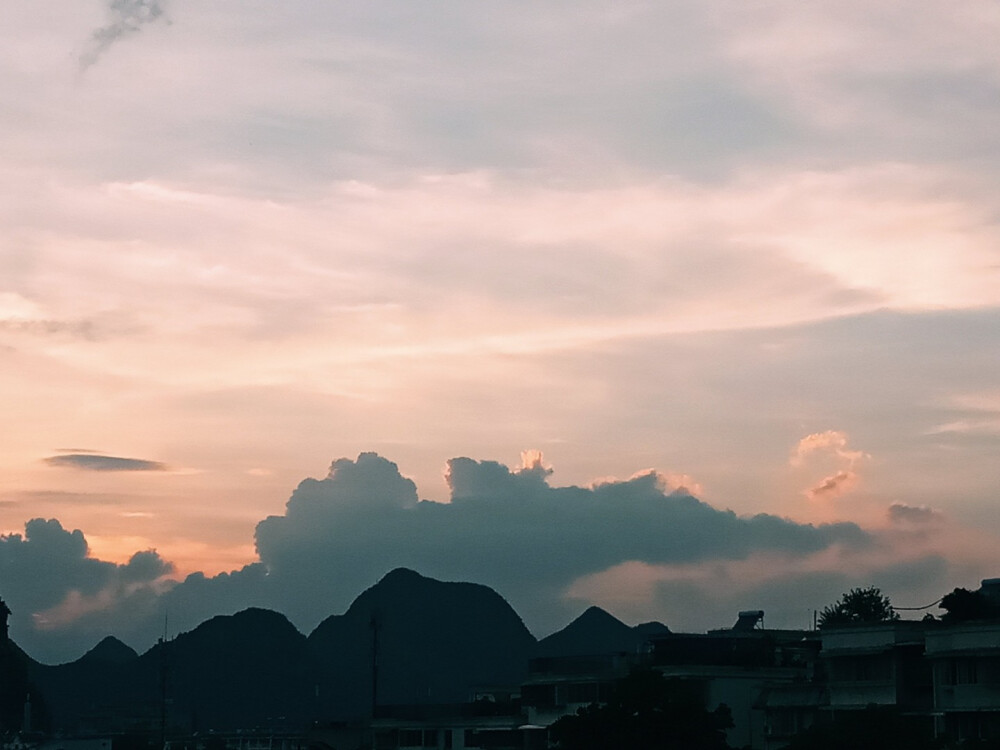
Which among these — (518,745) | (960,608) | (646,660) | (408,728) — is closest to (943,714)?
(960,608)

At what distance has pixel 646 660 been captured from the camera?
116625 mm

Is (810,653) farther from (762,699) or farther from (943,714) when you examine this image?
(943,714)

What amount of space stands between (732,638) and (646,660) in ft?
25.2

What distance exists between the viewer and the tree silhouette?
312ft

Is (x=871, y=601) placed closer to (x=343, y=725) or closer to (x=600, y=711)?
(x=343, y=725)

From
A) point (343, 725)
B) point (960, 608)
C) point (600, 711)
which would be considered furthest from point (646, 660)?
point (343, 725)

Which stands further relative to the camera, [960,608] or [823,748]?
[960,608]

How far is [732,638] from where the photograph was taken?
119562 mm

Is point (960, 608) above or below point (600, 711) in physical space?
above

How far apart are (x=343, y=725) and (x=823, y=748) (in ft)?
295

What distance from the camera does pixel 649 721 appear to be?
313 feet

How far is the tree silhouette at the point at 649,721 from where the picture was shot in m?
95.0

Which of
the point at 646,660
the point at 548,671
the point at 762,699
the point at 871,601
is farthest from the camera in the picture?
the point at 871,601

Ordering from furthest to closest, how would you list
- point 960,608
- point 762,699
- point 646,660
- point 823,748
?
point 646,660 < point 762,699 < point 960,608 < point 823,748
